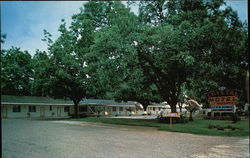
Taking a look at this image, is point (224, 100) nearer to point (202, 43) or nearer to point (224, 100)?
point (224, 100)

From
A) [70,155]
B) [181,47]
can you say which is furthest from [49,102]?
[70,155]

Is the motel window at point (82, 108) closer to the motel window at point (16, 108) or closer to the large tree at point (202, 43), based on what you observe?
the motel window at point (16, 108)

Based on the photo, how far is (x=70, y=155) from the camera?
7699 mm

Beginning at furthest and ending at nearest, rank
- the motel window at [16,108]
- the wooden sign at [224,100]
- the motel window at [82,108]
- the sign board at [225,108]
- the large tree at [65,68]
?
the motel window at [82,108] < the motel window at [16,108] < the large tree at [65,68] < the sign board at [225,108] < the wooden sign at [224,100]

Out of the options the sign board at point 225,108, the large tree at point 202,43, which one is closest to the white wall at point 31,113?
the large tree at point 202,43

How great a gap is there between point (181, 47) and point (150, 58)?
3.52 m

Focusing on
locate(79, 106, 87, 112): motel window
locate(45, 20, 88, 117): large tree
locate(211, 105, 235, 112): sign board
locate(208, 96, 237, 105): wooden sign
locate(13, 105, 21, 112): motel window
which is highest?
locate(45, 20, 88, 117): large tree

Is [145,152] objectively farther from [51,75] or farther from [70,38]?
[51,75]

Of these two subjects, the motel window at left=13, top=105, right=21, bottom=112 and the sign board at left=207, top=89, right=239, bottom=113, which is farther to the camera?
the motel window at left=13, top=105, right=21, bottom=112

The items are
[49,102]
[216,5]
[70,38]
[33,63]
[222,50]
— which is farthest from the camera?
[49,102]

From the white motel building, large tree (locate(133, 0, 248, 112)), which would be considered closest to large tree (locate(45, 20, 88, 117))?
the white motel building

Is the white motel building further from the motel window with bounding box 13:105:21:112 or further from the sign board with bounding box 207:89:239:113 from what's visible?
the sign board with bounding box 207:89:239:113

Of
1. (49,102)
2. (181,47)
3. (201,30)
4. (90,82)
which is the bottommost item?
(49,102)

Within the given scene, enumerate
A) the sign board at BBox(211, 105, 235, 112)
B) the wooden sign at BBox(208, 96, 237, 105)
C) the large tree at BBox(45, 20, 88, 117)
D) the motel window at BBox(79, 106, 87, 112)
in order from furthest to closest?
1. the motel window at BBox(79, 106, 87, 112)
2. the large tree at BBox(45, 20, 88, 117)
3. the sign board at BBox(211, 105, 235, 112)
4. the wooden sign at BBox(208, 96, 237, 105)
